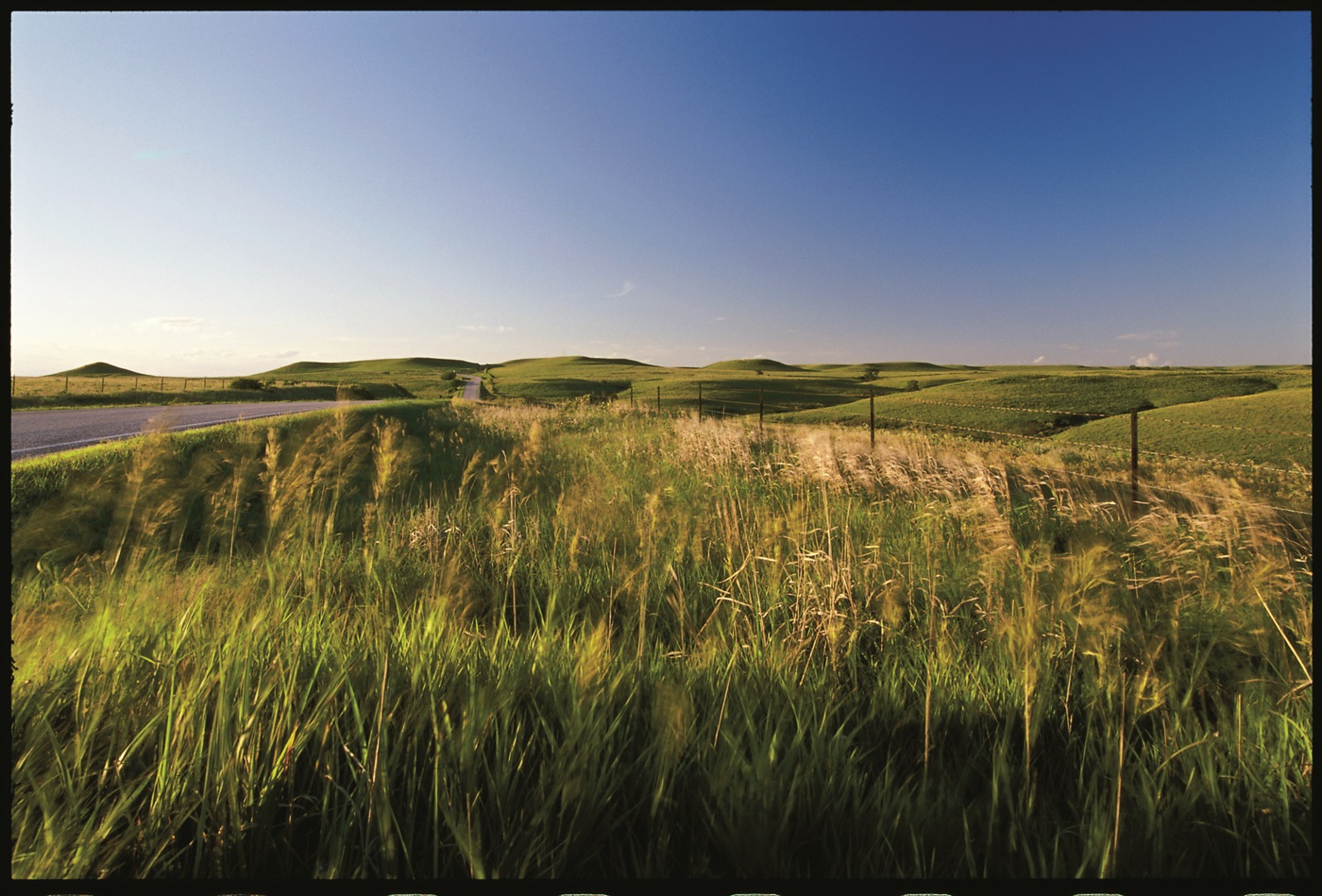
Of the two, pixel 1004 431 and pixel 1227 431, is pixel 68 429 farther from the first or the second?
pixel 1227 431

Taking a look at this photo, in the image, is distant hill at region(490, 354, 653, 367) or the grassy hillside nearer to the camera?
the grassy hillside

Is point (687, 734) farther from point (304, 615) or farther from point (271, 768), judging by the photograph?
point (304, 615)

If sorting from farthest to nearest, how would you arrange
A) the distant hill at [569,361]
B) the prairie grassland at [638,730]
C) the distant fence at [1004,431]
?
the distant hill at [569,361] → the distant fence at [1004,431] → the prairie grassland at [638,730]

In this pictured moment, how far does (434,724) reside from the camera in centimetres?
131

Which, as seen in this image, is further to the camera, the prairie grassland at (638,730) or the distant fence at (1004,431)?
the distant fence at (1004,431)

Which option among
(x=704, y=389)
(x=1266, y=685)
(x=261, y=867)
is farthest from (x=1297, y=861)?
(x=704, y=389)

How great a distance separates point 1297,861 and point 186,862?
274cm

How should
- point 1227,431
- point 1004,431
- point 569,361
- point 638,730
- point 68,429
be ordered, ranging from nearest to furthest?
point 638,730 → point 68,429 → point 1227,431 → point 1004,431 → point 569,361

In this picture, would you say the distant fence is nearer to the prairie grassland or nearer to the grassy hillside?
the grassy hillside

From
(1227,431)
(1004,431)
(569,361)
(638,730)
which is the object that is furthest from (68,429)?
(569,361)

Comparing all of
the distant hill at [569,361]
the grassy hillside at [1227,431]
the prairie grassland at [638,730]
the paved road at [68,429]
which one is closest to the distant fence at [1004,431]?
the grassy hillside at [1227,431]

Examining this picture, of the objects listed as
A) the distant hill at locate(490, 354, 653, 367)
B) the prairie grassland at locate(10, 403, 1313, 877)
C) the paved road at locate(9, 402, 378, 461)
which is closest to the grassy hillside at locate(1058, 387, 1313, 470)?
the prairie grassland at locate(10, 403, 1313, 877)

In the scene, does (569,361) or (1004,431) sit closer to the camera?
(1004,431)

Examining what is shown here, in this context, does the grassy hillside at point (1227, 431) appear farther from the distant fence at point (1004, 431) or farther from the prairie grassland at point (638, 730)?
the prairie grassland at point (638, 730)
